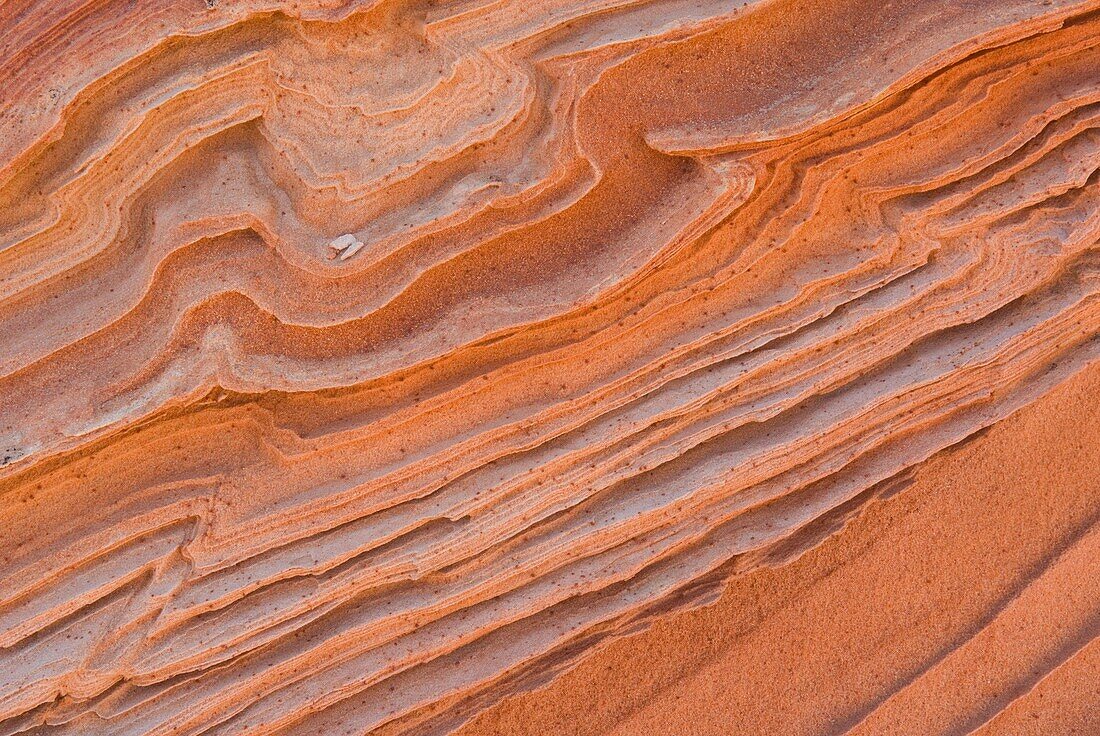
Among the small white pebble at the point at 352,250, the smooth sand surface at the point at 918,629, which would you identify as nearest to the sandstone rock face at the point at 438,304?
the small white pebble at the point at 352,250

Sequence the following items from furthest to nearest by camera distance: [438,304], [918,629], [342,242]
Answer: [918,629], [438,304], [342,242]

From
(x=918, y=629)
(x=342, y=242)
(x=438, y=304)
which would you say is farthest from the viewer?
(x=918, y=629)

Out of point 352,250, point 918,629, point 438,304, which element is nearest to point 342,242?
point 352,250

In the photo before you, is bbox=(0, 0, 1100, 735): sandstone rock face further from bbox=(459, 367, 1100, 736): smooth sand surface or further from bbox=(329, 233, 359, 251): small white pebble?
bbox=(459, 367, 1100, 736): smooth sand surface

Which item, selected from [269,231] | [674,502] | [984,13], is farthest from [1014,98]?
[269,231]

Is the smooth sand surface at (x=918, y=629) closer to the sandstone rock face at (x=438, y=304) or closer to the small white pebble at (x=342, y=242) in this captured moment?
the sandstone rock face at (x=438, y=304)

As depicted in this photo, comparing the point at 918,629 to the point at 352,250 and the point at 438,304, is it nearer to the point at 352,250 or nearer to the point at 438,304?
the point at 438,304

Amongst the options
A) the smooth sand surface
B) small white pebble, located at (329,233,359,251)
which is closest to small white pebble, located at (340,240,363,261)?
small white pebble, located at (329,233,359,251)

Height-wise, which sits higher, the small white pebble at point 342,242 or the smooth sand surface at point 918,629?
the small white pebble at point 342,242

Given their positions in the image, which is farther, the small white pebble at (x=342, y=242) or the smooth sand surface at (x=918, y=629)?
the smooth sand surface at (x=918, y=629)
